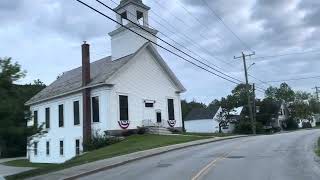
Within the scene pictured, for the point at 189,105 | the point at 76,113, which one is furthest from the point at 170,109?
the point at 189,105

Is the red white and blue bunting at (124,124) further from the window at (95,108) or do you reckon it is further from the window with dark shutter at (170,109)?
the window with dark shutter at (170,109)

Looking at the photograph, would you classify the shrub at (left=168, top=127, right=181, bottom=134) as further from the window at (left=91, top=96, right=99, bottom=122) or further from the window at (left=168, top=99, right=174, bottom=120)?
the window at (left=91, top=96, right=99, bottom=122)

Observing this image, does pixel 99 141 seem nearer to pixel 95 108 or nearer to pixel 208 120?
pixel 95 108

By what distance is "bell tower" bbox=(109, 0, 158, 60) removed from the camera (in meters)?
47.2

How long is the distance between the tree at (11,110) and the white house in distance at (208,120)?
6479 cm

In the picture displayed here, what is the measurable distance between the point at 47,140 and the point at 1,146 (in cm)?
3149

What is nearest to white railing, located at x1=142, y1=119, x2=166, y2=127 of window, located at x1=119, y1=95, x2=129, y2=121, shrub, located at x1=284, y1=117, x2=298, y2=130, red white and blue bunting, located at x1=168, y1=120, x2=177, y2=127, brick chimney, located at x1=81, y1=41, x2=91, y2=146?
red white and blue bunting, located at x1=168, y1=120, x2=177, y2=127

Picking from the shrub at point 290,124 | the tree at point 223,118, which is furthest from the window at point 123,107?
the shrub at point 290,124

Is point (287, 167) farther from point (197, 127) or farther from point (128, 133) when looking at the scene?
point (197, 127)

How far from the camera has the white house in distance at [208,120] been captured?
3430 inches

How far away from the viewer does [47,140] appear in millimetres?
54000

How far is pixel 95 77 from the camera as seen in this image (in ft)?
153

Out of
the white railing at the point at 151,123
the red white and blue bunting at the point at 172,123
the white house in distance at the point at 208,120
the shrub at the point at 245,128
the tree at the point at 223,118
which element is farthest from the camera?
the white house in distance at the point at 208,120

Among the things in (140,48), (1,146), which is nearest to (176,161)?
(1,146)
